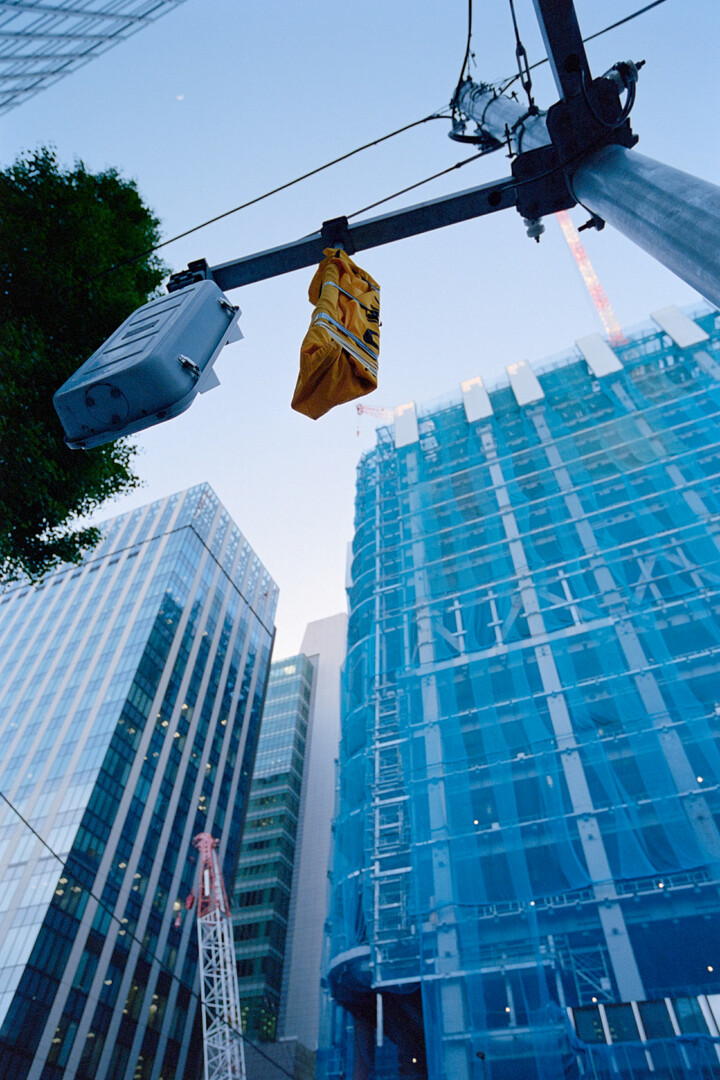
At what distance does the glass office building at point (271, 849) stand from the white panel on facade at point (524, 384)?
41.7m

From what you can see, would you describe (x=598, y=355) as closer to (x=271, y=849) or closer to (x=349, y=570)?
(x=349, y=570)

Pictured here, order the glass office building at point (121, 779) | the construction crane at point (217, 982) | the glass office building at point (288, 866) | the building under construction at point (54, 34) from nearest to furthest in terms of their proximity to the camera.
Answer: the building under construction at point (54, 34)
the construction crane at point (217, 982)
the glass office building at point (121, 779)
the glass office building at point (288, 866)

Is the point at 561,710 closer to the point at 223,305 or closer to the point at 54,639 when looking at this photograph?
the point at 223,305

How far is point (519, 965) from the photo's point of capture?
551 inches

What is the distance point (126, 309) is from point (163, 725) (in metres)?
38.2

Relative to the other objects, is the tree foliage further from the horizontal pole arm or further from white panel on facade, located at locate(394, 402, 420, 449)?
white panel on facade, located at locate(394, 402, 420, 449)

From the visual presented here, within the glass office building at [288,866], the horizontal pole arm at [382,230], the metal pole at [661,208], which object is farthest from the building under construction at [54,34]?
the glass office building at [288,866]

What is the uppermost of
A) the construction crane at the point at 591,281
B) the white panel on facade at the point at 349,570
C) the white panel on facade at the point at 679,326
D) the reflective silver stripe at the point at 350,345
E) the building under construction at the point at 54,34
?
the construction crane at the point at 591,281

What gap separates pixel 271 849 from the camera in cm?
5234

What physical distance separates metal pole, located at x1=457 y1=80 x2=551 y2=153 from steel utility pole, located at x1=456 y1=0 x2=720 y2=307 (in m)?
0.01

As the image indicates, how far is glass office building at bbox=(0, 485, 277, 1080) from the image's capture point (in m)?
32.6

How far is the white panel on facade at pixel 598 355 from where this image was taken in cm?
2478

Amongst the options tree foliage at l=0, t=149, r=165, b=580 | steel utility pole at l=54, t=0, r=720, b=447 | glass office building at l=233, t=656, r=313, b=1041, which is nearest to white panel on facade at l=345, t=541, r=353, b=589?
tree foliage at l=0, t=149, r=165, b=580

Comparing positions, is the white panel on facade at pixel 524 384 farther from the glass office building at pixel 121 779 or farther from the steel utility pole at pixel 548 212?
the steel utility pole at pixel 548 212
